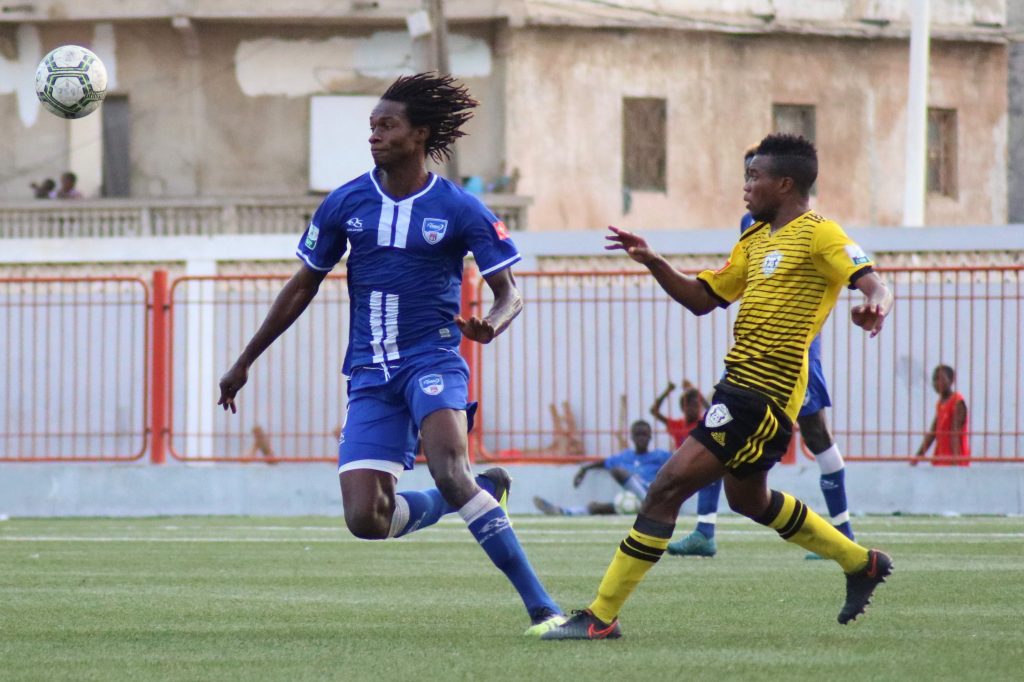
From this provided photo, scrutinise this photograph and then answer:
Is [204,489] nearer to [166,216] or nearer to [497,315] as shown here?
[497,315]

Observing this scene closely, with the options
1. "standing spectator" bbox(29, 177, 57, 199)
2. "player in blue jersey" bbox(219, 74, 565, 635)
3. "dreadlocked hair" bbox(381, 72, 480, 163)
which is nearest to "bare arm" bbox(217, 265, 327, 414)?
"player in blue jersey" bbox(219, 74, 565, 635)

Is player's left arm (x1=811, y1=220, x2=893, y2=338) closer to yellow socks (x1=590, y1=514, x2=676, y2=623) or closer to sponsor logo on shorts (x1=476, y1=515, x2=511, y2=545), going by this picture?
yellow socks (x1=590, y1=514, x2=676, y2=623)

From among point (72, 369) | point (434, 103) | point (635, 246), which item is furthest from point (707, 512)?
point (72, 369)

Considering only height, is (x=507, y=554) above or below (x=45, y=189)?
Result: below

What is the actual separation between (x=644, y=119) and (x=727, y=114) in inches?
62.7

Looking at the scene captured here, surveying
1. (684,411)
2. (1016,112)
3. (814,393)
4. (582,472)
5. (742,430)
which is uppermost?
(1016,112)

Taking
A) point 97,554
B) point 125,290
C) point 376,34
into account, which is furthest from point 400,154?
point 376,34

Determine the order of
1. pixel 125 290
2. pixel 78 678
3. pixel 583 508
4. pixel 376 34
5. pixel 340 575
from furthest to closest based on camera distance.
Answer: pixel 376 34 → pixel 125 290 → pixel 583 508 → pixel 340 575 → pixel 78 678

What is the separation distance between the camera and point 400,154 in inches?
288

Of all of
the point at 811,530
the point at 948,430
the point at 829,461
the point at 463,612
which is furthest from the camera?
the point at 948,430

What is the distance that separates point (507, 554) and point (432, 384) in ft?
2.34

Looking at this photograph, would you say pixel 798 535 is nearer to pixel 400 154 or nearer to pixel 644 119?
pixel 400 154

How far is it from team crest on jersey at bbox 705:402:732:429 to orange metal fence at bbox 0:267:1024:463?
9.28m

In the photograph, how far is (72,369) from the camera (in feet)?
63.8
